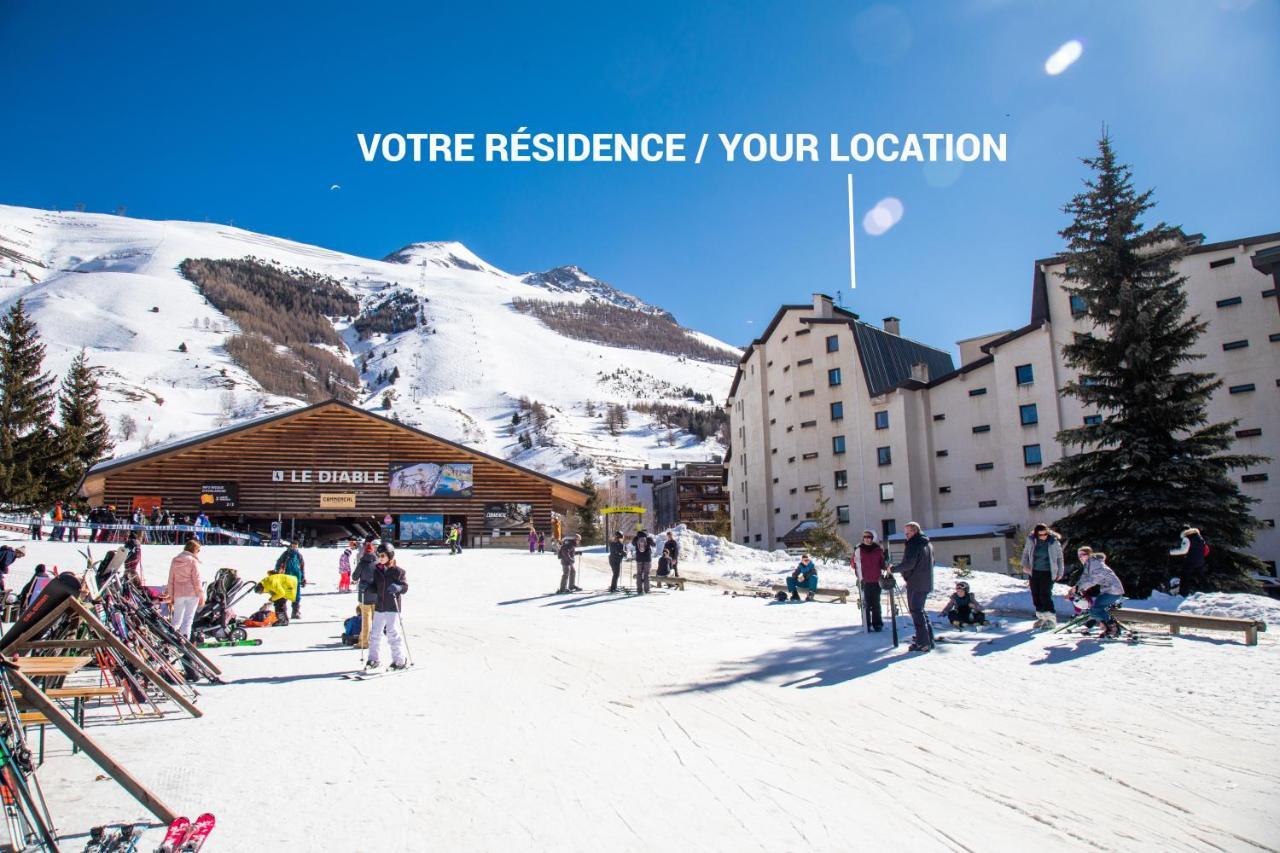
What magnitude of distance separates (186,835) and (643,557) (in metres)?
14.4

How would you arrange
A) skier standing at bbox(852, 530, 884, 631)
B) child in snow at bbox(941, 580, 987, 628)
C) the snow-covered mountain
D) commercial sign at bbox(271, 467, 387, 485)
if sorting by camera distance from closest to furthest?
skier standing at bbox(852, 530, 884, 631), child in snow at bbox(941, 580, 987, 628), commercial sign at bbox(271, 467, 387, 485), the snow-covered mountain

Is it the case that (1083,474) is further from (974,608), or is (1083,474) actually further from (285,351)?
(285,351)

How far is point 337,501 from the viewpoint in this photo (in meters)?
41.7

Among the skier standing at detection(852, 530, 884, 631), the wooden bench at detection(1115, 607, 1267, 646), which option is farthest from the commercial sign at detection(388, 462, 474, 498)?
the wooden bench at detection(1115, 607, 1267, 646)

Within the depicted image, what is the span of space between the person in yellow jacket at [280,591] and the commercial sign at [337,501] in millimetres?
27933

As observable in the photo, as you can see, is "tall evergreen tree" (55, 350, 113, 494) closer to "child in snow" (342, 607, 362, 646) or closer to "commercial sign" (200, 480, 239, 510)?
"commercial sign" (200, 480, 239, 510)

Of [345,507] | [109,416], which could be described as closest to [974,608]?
[345,507]

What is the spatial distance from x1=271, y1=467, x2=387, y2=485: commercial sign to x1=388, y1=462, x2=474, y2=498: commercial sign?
820 mm

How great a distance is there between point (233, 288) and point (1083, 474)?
209591mm

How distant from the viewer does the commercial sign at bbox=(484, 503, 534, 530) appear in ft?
139

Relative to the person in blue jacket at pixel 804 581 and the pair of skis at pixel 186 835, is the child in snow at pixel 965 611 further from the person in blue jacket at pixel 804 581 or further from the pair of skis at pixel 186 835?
the pair of skis at pixel 186 835

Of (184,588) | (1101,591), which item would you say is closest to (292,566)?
(184,588)

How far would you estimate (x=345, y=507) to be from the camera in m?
41.6

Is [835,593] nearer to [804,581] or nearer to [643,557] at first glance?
[804,581]
